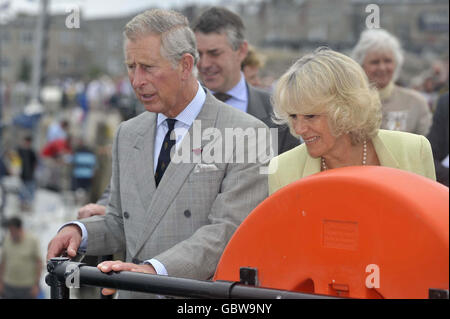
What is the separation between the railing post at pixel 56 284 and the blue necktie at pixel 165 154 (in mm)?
743

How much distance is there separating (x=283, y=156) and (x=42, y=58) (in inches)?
472

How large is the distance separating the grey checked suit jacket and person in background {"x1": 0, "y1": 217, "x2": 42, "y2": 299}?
24.9 feet

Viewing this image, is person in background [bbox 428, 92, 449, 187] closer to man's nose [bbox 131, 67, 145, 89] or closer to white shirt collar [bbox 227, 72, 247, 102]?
white shirt collar [bbox 227, 72, 247, 102]

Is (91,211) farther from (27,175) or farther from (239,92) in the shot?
(27,175)

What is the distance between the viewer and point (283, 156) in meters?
2.70

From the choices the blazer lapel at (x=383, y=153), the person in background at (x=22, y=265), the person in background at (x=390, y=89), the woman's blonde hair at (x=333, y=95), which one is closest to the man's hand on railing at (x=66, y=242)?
the woman's blonde hair at (x=333, y=95)

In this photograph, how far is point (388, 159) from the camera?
98.5 inches

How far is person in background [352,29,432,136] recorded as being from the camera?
4.60 meters

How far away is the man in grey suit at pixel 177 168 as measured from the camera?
2.76 meters

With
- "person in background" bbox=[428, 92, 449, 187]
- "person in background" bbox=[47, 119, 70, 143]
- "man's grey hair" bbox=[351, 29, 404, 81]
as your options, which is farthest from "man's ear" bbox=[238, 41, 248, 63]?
"person in background" bbox=[47, 119, 70, 143]

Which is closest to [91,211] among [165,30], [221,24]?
[165,30]

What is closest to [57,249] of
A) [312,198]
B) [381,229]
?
[312,198]

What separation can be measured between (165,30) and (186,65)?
6.7 inches

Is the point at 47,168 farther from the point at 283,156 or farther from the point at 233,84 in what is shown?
the point at 283,156
